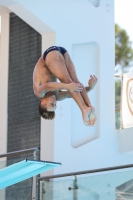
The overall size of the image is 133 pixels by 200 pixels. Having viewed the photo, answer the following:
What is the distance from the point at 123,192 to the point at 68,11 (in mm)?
4231

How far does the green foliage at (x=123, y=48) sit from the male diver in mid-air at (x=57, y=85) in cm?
2466

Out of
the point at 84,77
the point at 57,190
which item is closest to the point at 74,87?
the point at 57,190

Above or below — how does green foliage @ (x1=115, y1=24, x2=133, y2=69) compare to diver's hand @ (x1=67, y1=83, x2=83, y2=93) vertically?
above

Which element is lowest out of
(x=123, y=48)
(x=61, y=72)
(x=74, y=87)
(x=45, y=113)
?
(x=45, y=113)

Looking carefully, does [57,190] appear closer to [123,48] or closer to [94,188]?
[94,188]

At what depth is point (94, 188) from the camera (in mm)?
9938

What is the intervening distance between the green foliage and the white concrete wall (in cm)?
1954

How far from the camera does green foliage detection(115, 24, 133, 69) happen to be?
108 ft

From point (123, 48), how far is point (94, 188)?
23541mm

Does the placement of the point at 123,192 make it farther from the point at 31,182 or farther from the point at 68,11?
the point at 68,11

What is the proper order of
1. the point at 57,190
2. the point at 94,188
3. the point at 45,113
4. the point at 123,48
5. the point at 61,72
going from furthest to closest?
1. the point at 123,48
2. the point at 57,190
3. the point at 94,188
4. the point at 45,113
5. the point at 61,72

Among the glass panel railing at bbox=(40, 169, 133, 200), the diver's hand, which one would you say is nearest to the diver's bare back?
the diver's hand

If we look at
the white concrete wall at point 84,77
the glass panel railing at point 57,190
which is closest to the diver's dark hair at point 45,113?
the glass panel railing at point 57,190

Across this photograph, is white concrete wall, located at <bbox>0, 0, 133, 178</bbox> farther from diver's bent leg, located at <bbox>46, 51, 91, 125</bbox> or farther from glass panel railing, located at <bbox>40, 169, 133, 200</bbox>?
diver's bent leg, located at <bbox>46, 51, 91, 125</bbox>
